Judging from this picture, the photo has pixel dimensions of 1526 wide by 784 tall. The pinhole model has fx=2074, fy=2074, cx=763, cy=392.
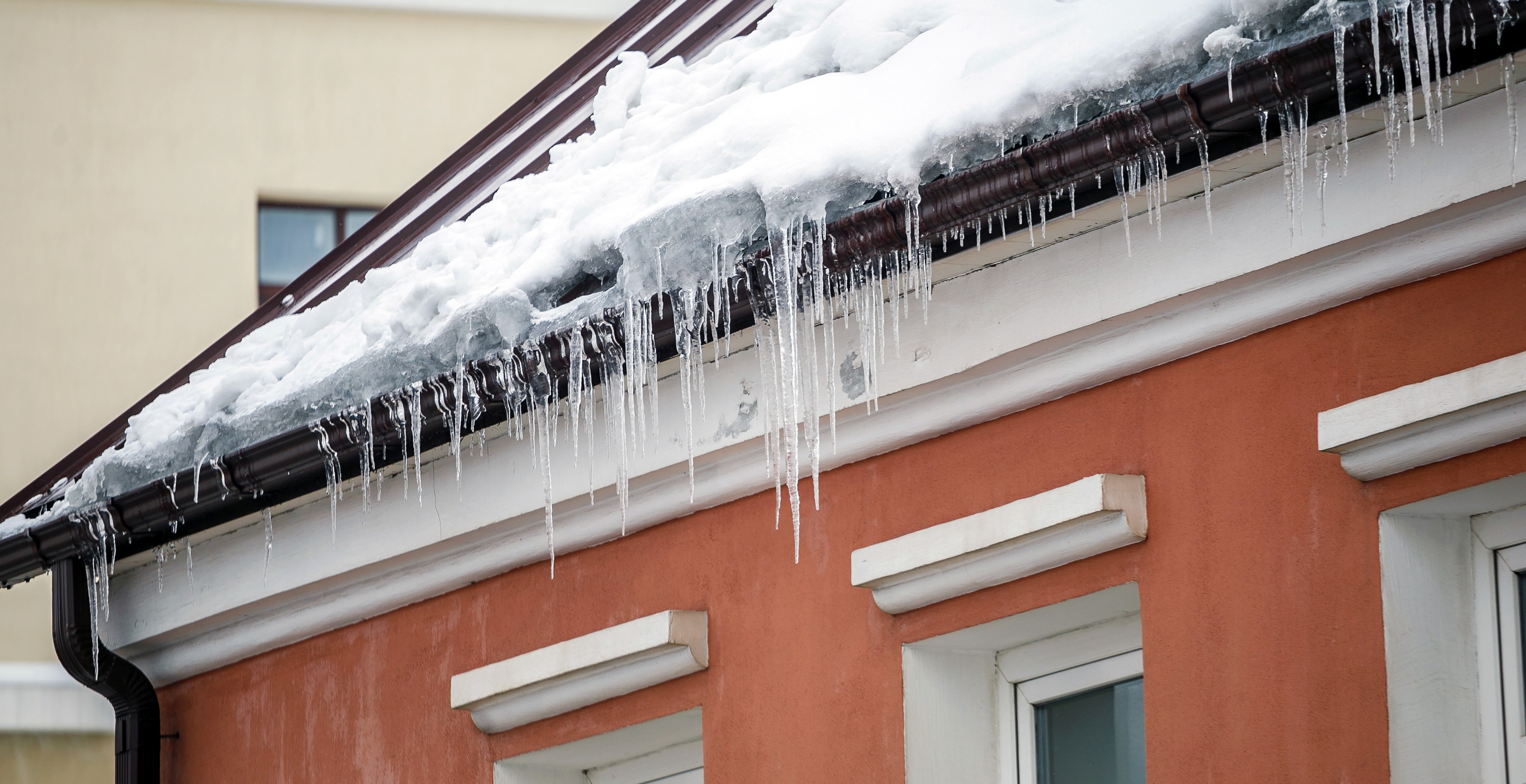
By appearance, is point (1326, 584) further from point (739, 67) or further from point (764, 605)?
point (739, 67)

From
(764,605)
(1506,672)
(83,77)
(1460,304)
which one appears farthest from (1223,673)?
(83,77)

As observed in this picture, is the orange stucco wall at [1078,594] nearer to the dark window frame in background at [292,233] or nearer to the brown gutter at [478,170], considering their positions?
the brown gutter at [478,170]

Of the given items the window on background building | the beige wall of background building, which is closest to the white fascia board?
the beige wall of background building

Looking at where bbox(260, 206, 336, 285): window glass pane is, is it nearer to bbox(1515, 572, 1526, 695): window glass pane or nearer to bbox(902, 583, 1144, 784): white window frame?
bbox(902, 583, 1144, 784): white window frame

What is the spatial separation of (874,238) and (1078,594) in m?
1.01

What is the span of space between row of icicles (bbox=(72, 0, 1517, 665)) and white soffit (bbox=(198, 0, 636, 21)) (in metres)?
7.32

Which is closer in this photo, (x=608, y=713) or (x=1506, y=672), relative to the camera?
(x=1506, y=672)

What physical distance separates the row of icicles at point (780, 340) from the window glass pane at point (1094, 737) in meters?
0.86

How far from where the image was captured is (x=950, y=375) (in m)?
5.34

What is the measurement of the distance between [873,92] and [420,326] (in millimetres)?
1674

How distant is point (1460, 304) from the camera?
14.7 ft

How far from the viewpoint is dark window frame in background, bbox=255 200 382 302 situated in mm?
13070

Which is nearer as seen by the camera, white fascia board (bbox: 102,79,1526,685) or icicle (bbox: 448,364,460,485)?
white fascia board (bbox: 102,79,1526,685)

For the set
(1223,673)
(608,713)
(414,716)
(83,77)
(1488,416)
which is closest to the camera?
(1488,416)
